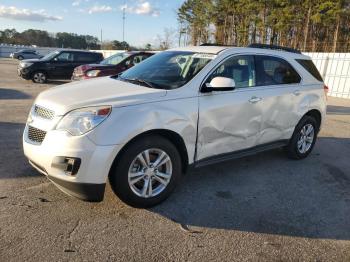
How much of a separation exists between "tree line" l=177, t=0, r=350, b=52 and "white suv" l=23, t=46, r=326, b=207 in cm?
2709

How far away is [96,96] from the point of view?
12.2 feet

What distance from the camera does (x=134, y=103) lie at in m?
3.59

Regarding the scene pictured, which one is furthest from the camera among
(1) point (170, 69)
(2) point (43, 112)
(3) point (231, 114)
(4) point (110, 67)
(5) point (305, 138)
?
(4) point (110, 67)

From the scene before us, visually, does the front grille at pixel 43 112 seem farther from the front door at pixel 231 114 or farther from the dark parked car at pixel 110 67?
the dark parked car at pixel 110 67

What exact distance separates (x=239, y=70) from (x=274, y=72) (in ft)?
2.63

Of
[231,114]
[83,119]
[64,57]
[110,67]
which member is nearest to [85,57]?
[64,57]

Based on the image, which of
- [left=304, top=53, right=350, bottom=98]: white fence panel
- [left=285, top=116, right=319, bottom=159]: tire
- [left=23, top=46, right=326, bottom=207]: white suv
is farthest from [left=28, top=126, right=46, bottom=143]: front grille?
[left=304, top=53, right=350, bottom=98]: white fence panel

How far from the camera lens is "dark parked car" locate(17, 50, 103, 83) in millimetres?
16250

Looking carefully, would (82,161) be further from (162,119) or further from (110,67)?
(110,67)

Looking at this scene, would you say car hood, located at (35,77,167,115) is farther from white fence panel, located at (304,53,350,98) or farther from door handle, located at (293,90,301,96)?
white fence panel, located at (304,53,350,98)

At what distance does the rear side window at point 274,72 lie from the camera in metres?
4.98

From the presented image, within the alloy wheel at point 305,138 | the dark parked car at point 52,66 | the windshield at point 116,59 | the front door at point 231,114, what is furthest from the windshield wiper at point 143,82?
the dark parked car at point 52,66

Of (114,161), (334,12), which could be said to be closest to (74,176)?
(114,161)

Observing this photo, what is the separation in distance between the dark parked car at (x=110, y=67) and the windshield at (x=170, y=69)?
7354mm
